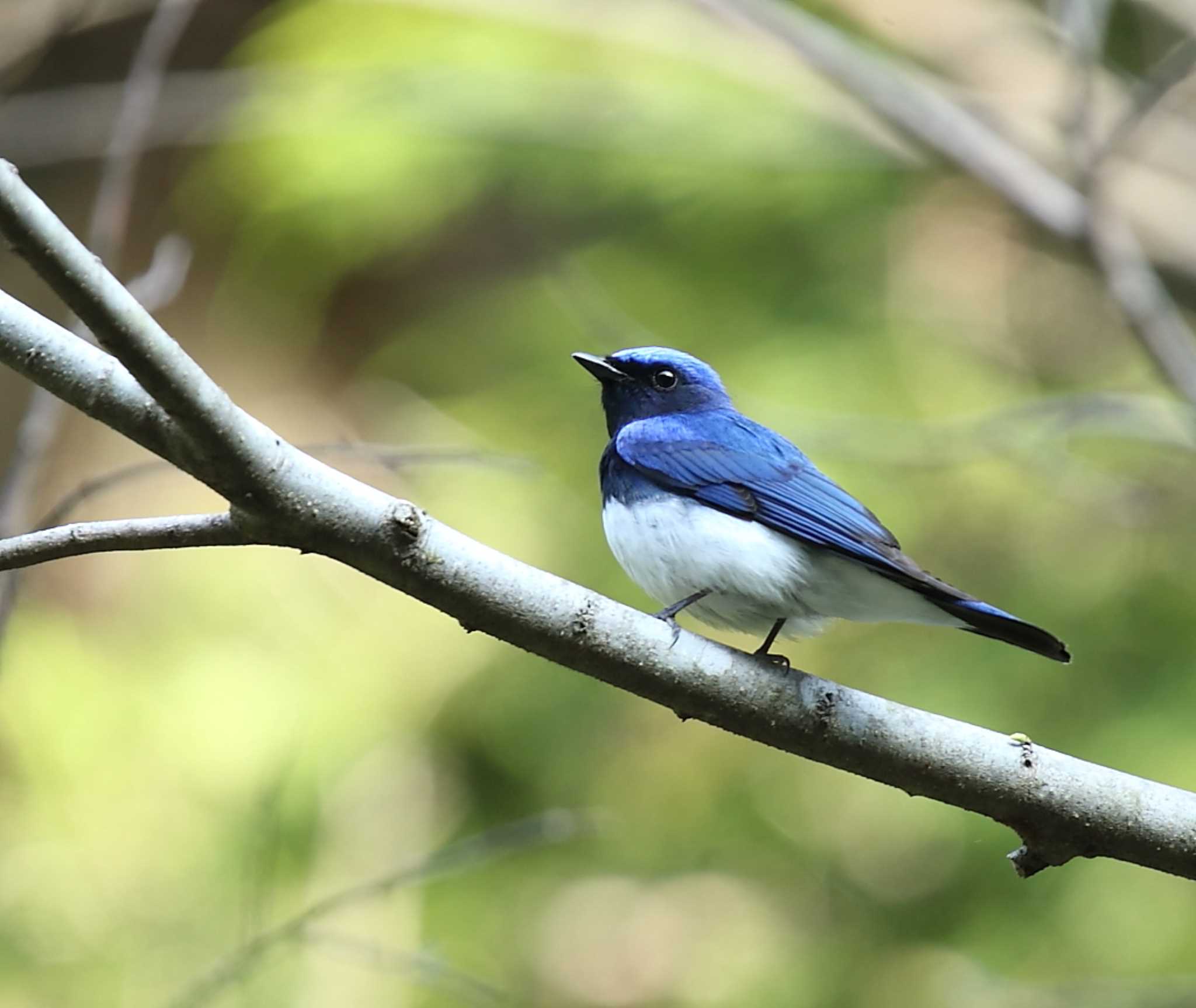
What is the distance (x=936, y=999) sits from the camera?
4.39 meters

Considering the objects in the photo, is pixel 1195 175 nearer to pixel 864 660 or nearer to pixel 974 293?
pixel 974 293

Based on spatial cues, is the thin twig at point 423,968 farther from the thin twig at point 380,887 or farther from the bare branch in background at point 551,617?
the bare branch in background at point 551,617

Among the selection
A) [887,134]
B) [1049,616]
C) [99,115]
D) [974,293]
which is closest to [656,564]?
[1049,616]

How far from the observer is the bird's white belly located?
3.40 metres

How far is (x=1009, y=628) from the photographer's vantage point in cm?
313

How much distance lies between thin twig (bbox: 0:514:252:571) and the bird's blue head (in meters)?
2.18

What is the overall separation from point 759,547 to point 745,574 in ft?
0.31

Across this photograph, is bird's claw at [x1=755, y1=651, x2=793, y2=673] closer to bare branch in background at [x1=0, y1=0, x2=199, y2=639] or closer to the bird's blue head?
the bird's blue head

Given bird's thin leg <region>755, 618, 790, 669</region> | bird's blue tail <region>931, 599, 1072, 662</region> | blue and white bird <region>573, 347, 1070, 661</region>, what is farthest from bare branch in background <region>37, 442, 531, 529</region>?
bird's blue tail <region>931, 599, 1072, 662</region>

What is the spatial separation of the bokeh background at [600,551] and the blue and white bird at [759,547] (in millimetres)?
488

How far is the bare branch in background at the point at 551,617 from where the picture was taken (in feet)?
6.93

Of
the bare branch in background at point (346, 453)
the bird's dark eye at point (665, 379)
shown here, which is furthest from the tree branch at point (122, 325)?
the bird's dark eye at point (665, 379)

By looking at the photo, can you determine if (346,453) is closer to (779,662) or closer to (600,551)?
(779,662)

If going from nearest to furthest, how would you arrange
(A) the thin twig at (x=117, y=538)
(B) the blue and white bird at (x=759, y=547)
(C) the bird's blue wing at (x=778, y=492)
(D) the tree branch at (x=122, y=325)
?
(D) the tree branch at (x=122, y=325) < (A) the thin twig at (x=117, y=538) < (C) the bird's blue wing at (x=778, y=492) < (B) the blue and white bird at (x=759, y=547)
